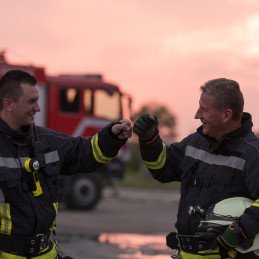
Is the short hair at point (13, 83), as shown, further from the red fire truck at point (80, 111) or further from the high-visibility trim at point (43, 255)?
the red fire truck at point (80, 111)

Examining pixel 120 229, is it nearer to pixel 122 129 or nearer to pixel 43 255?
pixel 122 129

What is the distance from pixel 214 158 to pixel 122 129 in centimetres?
57

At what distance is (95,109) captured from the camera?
16.5m

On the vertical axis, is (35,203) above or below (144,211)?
above

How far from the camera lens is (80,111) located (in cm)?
1633

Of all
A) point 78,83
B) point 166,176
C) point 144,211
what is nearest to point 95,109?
point 78,83

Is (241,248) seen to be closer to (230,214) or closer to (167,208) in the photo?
(230,214)

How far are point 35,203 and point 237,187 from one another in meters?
1.12

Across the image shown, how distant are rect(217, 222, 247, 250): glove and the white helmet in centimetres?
6

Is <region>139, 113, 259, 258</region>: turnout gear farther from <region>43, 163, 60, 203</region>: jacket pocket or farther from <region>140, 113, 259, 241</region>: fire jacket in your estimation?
<region>43, 163, 60, 203</region>: jacket pocket

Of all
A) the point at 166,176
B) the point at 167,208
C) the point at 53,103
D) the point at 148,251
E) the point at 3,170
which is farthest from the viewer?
the point at 167,208

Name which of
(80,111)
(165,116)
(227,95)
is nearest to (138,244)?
(80,111)

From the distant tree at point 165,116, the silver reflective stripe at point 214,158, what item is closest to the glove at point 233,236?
the silver reflective stripe at point 214,158

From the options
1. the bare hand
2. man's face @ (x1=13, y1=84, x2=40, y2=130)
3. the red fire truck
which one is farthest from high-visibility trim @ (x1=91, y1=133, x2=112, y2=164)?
the red fire truck
